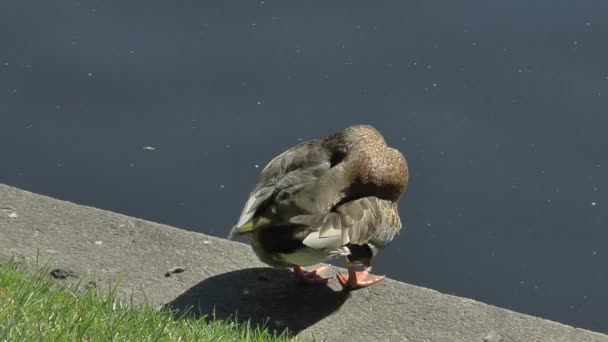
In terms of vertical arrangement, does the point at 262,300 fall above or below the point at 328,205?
below

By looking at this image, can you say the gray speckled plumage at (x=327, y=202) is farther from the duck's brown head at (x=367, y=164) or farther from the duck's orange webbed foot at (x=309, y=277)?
the duck's orange webbed foot at (x=309, y=277)

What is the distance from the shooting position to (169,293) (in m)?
6.47

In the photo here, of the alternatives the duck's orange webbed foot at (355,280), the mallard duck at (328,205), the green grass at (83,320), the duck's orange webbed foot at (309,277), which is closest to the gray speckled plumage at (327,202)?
the mallard duck at (328,205)

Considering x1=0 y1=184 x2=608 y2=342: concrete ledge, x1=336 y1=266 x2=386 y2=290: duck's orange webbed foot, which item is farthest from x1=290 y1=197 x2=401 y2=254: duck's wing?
x1=0 y1=184 x2=608 y2=342: concrete ledge

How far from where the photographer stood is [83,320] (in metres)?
5.33

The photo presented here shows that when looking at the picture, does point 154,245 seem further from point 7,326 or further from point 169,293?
point 7,326

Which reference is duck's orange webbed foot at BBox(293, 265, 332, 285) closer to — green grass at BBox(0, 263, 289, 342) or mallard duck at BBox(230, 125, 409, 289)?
mallard duck at BBox(230, 125, 409, 289)

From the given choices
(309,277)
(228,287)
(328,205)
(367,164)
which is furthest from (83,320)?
(367,164)

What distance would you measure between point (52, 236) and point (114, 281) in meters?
0.55

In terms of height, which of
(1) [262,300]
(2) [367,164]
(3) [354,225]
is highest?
(2) [367,164]

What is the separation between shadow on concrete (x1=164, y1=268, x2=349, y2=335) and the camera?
6.36 meters

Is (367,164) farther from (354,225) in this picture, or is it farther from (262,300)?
(262,300)

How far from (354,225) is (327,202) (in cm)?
18

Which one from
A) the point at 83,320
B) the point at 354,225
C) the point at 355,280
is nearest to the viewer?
the point at 83,320
